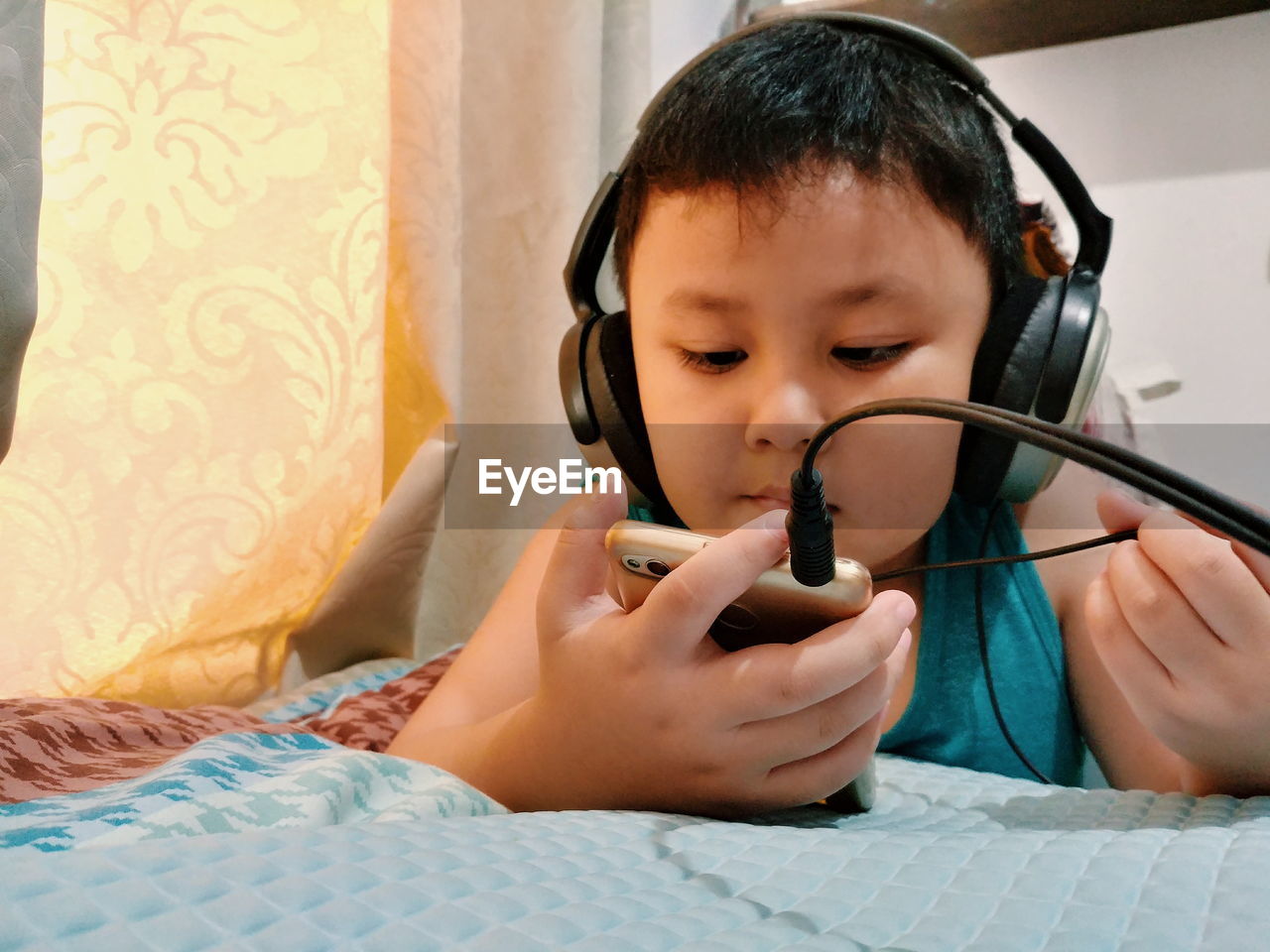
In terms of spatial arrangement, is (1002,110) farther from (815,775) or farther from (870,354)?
(815,775)

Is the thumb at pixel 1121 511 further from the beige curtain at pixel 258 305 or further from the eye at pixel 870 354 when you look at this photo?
the beige curtain at pixel 258 305

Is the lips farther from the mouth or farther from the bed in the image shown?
the bed

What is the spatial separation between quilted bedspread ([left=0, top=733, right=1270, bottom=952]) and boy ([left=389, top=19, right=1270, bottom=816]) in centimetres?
6

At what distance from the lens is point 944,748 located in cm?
73

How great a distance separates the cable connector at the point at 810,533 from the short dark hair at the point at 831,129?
307 mm

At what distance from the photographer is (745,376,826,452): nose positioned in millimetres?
581

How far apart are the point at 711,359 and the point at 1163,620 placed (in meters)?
0.33

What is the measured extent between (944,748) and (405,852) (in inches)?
22.1

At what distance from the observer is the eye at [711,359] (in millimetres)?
634

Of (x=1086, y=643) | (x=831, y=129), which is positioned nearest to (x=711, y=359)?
(x=831, y=129)

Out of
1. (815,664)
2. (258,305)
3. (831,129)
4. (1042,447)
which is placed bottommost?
(815,664)

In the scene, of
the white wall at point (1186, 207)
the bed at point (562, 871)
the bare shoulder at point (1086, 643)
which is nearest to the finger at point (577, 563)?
the bed at point (562, 871)

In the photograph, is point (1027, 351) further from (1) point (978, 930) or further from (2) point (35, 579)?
(2) point (35, 579)

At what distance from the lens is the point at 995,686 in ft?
2.43
